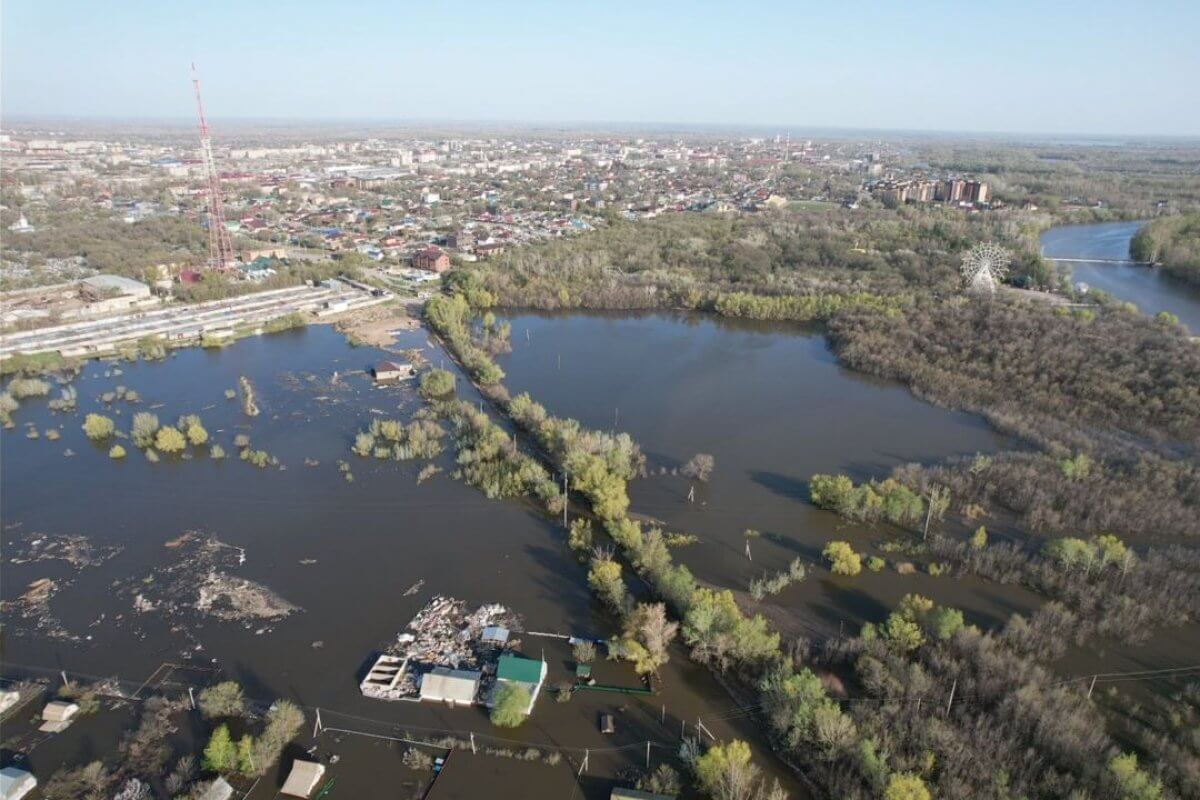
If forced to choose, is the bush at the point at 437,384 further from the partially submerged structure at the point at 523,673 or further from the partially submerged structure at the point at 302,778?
the partially submerged structure at the point at 302,778

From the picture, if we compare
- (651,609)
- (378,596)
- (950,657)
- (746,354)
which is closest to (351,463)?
(378,596)

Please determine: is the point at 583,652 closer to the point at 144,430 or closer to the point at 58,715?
the point at 58,715

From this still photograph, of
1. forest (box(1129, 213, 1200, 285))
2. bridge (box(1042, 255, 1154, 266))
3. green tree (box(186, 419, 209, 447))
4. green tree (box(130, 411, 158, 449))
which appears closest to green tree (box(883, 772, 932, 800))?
green tree (box(186, 419, 209, 447))

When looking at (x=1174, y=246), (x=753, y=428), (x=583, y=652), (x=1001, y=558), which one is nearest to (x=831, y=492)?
(x=1001, y=558)

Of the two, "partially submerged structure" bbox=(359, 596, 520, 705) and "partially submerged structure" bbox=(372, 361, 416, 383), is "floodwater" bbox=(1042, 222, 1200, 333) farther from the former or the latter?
"partially submerged structure" bbox=(359, 596, 520, 705)

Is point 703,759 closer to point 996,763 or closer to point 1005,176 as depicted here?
point 996,763
